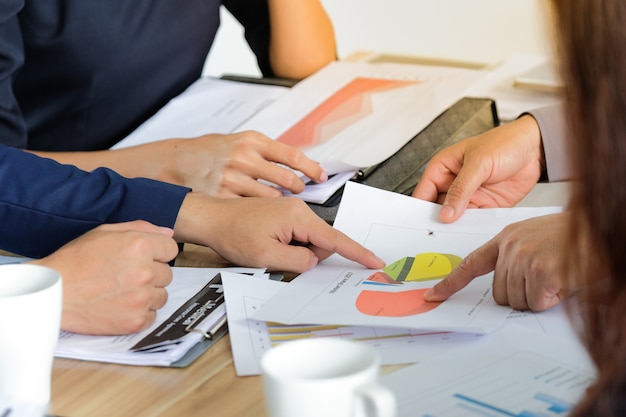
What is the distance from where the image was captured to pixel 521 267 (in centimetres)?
88

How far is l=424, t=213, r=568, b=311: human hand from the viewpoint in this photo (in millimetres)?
873

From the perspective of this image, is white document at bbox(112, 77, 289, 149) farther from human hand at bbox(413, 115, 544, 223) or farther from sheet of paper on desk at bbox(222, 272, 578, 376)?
sheet of paper on desk at bbox(222, 272, 578, 376)

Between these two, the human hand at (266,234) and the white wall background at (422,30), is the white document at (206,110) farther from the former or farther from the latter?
the white wall background at (422,30)

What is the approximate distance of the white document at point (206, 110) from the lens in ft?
4.72

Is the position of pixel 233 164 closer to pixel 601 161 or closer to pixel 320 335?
pixel 320 335

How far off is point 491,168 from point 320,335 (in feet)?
1.39

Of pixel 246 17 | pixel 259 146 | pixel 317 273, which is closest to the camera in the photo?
pixel 317 273

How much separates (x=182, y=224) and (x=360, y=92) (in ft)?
1.92

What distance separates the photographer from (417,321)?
873mm

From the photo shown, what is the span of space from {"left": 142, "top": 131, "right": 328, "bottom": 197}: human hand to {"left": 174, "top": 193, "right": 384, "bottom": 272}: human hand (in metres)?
0.12

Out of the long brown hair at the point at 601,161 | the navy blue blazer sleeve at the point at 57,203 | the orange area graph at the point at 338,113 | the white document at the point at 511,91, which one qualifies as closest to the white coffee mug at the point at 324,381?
the long brown hair at the point at 601,161

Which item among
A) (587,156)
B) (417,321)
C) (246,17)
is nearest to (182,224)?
(417,321)

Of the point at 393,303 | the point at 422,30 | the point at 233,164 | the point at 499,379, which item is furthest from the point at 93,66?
the point at 422,30

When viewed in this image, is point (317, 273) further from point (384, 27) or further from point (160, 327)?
point (384, 27)
